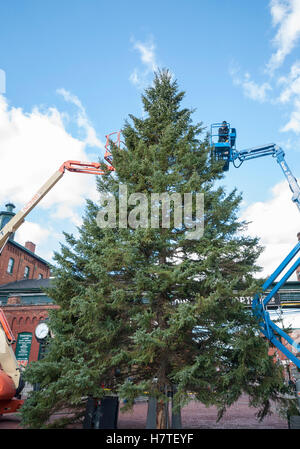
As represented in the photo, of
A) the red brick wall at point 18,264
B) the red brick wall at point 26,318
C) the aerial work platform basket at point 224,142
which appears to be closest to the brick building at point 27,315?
the red brick wall at point 26,318

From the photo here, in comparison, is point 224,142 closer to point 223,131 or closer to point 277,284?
point 223,131

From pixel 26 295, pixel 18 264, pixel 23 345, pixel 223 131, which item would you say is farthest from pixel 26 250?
pixel 223 131

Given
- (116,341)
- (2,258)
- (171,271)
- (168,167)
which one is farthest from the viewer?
(2,258)

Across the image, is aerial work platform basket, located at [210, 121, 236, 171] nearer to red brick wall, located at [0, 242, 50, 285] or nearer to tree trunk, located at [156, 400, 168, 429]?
tree trunk, located at [156, 400, 168, 429]

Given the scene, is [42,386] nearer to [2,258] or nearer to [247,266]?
[247,266]

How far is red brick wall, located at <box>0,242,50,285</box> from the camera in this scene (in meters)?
33.5

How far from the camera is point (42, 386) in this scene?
7.21m

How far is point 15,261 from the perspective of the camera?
1403 inches

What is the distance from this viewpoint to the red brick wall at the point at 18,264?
33531mm

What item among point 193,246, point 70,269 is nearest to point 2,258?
point 70,269

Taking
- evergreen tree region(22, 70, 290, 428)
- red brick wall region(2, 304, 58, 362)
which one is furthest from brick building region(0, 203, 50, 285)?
evergreen tree region(22, 70, 290, 428)

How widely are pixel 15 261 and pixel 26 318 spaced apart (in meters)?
11.5
